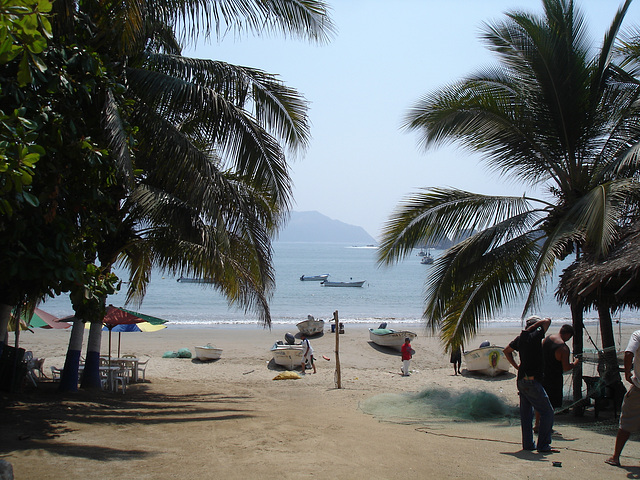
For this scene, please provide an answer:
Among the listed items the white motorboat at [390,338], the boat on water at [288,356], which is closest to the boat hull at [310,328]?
the white motorboat at [390,338]

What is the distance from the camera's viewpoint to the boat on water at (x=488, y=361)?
16.1 metres

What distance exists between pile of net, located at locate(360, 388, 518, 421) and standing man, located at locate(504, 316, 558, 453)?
8.13 ft

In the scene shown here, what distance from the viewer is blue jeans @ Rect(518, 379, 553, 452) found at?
221 inches

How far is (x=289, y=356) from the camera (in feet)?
56.7

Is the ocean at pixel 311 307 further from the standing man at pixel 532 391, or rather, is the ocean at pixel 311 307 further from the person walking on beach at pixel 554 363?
the standing man at pixel 532 391

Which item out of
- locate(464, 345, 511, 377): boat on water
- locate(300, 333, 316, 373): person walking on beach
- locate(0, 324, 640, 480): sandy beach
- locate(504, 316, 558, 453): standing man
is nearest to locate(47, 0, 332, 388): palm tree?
locate(0, 324, 640, 480): sandy beach

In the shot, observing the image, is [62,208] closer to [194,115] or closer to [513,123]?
[194,115]

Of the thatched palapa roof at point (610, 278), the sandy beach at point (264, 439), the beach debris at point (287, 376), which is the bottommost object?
the beach debris at point (287, 376)

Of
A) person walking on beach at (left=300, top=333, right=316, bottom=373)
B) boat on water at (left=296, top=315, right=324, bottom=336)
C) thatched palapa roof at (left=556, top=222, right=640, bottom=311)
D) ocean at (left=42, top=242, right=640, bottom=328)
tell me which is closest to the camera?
thatched palapa roof at (left=556, top=222, right=640, bottom=311)

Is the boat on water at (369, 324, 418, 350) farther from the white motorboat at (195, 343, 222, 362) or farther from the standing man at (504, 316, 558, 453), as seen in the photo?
the standing man at (504, 316, 558, 453)

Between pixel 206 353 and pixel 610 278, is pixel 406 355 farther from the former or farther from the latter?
pixel 610 278

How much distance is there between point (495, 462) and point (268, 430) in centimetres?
254

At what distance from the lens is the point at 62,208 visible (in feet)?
21.1

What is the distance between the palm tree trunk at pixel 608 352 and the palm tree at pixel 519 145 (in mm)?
454
